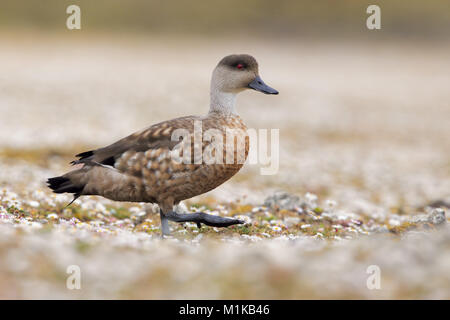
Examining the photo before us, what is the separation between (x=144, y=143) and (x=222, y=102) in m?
1.74

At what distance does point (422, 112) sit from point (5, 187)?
90.9 ft

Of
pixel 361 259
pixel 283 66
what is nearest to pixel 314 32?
pixel 283 66

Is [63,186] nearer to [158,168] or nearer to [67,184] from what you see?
[67,184]

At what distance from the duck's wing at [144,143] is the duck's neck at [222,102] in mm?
645

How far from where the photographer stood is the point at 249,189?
16.8m

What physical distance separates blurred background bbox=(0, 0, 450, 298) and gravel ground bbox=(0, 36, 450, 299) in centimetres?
6

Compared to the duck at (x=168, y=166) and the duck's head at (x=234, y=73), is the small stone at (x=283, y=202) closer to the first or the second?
the duck at (x=168, y=166)

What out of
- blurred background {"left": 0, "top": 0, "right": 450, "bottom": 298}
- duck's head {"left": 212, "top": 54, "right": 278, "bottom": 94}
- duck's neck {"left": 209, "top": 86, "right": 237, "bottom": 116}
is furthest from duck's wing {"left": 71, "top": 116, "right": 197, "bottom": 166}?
blurred background {"left": 0, "top": 0, "right": 450, "bottom": 298}

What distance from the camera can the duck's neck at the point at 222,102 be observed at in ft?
35.5

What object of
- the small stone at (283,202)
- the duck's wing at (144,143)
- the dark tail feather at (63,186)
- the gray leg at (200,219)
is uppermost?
the duck's wing at (144,143)

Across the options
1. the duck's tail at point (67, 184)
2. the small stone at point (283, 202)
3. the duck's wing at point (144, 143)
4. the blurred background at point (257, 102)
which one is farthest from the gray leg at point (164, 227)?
the small stone at point (283, 202)

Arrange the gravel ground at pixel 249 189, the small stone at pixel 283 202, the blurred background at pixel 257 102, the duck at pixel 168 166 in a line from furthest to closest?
the small stone at pixel 283 202, the duck at pixel 168 166, the blurred background at pixel 257 102, the gravel ground at pixel 249 189

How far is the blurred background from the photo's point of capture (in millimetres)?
7301

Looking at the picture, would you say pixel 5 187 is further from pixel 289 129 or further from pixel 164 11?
pixel 164 11
